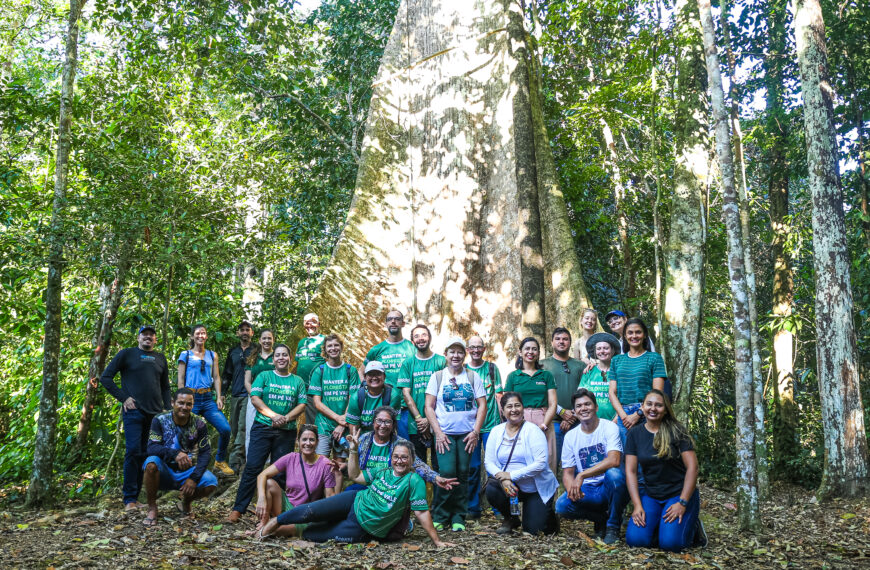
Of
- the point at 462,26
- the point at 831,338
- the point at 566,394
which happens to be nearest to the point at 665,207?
the point at 831,338

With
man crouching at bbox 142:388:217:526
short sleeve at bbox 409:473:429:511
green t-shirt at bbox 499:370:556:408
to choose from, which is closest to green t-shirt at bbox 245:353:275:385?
man crouching at bbox 142:388:217:526

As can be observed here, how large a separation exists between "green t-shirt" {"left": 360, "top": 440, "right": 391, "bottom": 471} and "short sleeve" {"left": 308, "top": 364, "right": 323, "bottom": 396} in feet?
3.10

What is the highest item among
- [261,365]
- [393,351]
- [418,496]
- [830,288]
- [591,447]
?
[830,288]

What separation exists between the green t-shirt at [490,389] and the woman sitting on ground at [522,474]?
498mm

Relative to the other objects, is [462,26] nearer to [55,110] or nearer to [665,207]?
[55,110]

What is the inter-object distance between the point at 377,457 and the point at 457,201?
11.9 ft

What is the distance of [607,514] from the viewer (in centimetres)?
583

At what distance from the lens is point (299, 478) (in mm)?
5879

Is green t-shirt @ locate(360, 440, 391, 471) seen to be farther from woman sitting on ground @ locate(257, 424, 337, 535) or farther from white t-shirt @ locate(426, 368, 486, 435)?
white t-shirt @ locate(426, 368, 486, 435)

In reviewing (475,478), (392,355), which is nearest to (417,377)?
(392,355)

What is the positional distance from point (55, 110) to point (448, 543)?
7188 mm

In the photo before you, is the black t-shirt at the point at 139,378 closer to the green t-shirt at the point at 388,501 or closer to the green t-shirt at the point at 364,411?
the green t-shirt at the point at 364,411

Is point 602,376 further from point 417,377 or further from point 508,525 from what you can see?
point 417,377

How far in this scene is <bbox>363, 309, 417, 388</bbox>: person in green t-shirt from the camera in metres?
6.69
